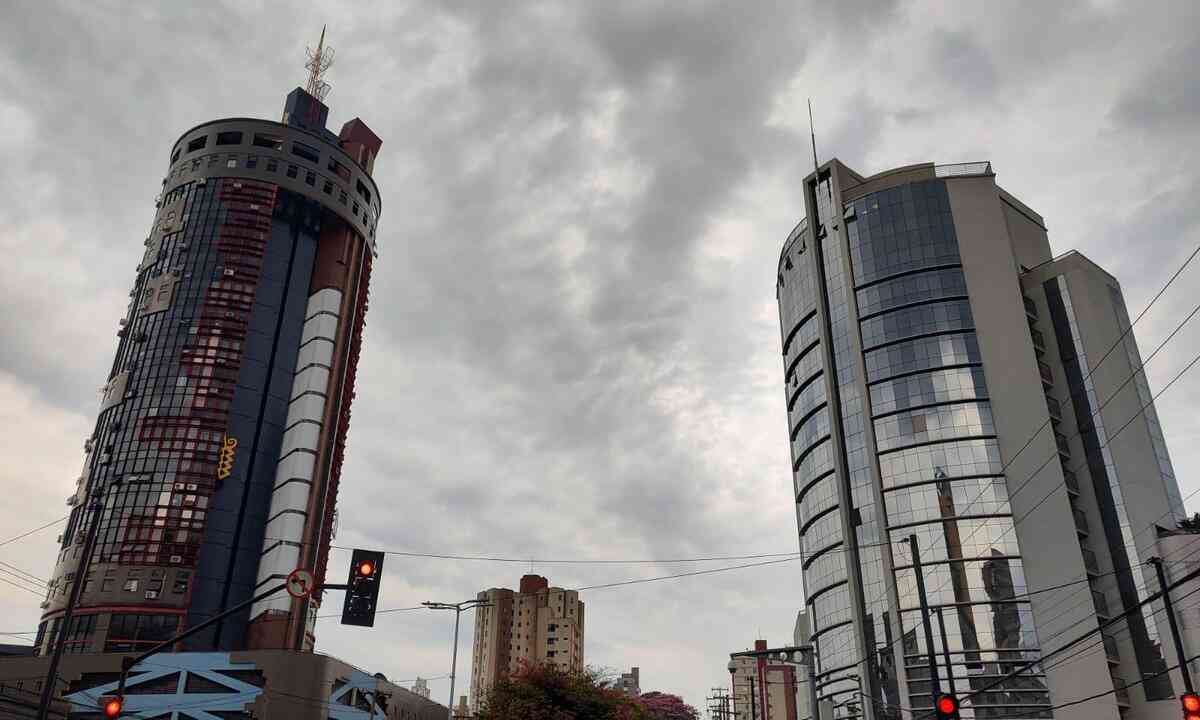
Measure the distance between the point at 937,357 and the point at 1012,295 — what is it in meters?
9.94

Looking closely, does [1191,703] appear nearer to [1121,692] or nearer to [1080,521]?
[1121,692]

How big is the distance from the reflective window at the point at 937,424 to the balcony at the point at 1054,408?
631cm

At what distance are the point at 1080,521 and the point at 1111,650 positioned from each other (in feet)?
A: 36.9

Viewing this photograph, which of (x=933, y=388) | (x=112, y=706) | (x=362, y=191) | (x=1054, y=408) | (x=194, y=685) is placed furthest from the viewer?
(x=362, y=191)

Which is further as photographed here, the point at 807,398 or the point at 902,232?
the point at 807,398

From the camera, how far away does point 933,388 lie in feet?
274

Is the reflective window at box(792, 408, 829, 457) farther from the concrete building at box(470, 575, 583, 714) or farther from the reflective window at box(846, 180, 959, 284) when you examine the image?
the concrete building at box(470, 575, 583, 714)

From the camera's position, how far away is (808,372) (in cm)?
9862

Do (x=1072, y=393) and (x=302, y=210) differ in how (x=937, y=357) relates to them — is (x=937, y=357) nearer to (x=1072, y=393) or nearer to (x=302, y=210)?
(x=1072, y=393)

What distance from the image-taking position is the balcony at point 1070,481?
259 ft

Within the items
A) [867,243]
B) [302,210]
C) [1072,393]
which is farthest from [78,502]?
[1072,393]

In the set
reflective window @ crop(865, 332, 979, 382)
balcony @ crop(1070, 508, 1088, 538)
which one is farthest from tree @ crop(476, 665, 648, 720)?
balcony @ crop(1070, 508, 1088, 538)

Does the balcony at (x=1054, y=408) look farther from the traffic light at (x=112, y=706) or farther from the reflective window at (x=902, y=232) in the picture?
the traffic light at (x=112, y=706)

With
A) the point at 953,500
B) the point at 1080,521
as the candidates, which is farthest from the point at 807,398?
the point at 1080,521
